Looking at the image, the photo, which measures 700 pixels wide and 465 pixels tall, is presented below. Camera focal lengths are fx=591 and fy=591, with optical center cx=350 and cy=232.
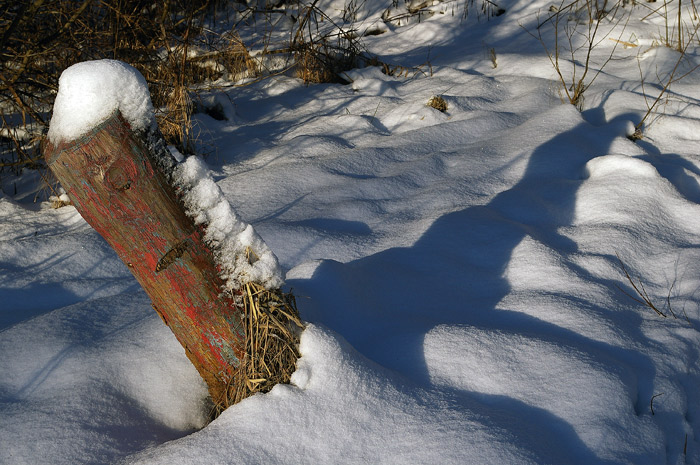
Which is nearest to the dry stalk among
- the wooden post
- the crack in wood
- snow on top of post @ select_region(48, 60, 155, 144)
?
the wooden post

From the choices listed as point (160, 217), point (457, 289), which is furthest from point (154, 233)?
point (457, 289)

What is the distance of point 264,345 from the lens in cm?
154

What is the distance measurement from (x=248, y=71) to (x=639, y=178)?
141 inches

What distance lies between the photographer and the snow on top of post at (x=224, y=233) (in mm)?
1460

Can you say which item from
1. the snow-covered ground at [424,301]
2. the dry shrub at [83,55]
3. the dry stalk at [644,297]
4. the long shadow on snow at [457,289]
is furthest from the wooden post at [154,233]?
the dry shrub at [83,55]

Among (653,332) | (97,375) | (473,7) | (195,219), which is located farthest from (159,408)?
(473,7)

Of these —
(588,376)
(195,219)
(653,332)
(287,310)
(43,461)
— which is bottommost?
(653,332)

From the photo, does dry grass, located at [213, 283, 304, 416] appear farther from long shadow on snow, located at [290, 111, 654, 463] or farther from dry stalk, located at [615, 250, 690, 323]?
dry stalk, located at [615, 250, 690, 323]

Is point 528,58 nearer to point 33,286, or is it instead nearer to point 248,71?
point 248,71

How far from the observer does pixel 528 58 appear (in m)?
4.87

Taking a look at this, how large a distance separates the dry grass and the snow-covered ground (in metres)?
0.04

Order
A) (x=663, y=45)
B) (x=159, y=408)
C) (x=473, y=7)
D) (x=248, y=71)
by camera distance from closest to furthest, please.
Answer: (x=159, y=408)
(x=663, y=45)
(x=248, y=71)
(x=473, y=7)

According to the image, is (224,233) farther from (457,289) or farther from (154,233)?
(457,289)

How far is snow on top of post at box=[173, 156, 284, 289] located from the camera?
146 cm
